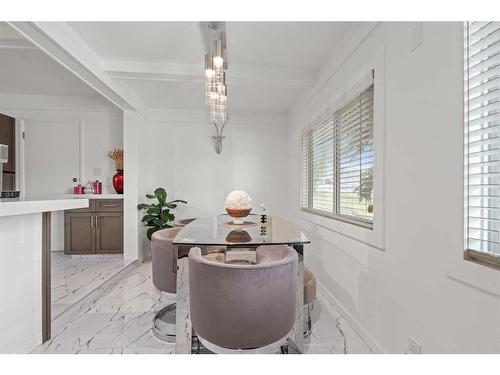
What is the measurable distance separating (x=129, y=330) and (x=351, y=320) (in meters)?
1.82

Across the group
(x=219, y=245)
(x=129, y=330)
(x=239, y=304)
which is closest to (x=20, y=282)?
(x=129, y=330)

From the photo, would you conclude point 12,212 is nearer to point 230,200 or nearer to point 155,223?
point 230,200

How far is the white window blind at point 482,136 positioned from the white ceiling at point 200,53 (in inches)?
55.2

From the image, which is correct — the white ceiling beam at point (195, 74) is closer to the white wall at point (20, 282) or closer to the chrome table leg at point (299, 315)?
the white wall at point (20, 282)

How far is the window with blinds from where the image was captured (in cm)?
220

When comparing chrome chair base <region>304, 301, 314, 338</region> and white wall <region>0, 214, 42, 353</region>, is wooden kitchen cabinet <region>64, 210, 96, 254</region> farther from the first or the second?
chrome chair base <region>304, 301, 314, 338</region>

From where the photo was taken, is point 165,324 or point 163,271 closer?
point 163,271

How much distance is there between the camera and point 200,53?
281 cm

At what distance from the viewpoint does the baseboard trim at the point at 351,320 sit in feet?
6.18

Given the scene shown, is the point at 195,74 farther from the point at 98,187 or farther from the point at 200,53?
the point at 98,187

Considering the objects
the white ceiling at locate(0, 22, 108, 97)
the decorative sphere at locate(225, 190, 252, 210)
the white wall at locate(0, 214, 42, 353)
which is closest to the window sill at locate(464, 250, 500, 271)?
the decorative sphere at locate(225, 190, 252, 210)

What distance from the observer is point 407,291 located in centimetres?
158

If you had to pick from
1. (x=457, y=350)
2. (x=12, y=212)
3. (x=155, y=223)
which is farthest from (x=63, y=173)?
(x=457, y=350)

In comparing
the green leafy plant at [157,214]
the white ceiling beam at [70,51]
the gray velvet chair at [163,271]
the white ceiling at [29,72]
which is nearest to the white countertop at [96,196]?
the green leafy plant at [157,214]
